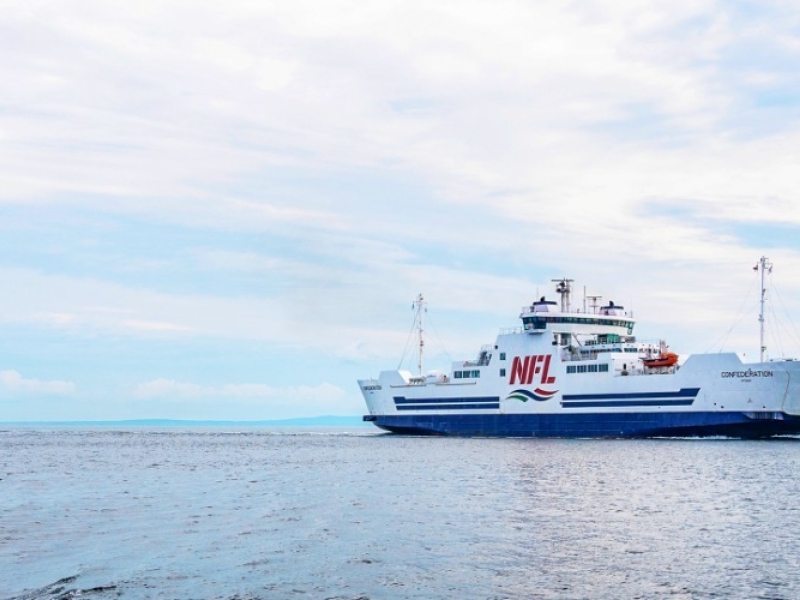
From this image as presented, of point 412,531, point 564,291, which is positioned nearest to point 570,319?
point 564,291

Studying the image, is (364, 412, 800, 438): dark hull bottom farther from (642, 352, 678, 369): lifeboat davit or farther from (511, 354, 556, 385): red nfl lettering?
(642, 352, 678, 369): lifeboat davit

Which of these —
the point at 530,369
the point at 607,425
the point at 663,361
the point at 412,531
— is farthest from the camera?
the point at 530,369

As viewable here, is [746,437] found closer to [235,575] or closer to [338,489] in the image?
[338,489]

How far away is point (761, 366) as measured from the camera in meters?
61.1

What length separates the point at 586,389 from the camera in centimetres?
7094

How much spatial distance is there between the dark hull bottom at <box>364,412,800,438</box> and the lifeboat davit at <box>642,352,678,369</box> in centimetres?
367

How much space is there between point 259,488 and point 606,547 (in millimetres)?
18290

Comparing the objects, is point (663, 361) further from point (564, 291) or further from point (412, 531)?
point (412, 531)

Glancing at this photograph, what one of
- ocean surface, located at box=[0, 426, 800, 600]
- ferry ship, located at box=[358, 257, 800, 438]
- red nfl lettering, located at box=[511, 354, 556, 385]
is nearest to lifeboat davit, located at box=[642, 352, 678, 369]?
ferry ship, located at box=[358, 257, 800, 438]

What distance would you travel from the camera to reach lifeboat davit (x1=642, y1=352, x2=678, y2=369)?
222 feet

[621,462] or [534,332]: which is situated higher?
[534,332]

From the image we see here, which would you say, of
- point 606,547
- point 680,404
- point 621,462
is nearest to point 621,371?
point 680,404

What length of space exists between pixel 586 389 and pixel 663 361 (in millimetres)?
6235

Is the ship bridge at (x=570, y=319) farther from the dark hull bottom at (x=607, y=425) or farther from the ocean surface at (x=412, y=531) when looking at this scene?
the ocean surface at (x=412, y=531)
